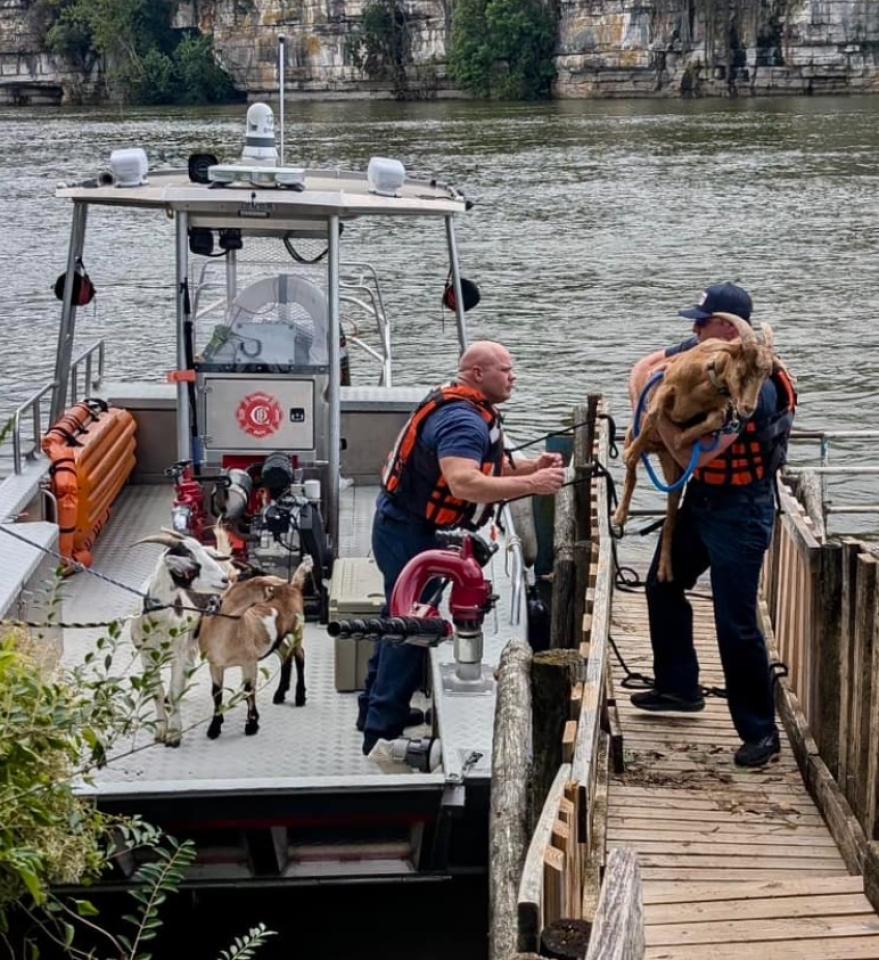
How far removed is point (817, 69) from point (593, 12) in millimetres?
15098

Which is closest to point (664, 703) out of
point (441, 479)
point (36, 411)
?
point (441, 479)

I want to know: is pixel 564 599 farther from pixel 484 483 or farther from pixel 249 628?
pixel 484 483

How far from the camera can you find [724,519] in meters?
6.40

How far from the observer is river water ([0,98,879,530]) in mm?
24250

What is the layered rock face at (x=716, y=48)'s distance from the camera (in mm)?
95625

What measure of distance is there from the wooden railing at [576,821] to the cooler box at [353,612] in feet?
5.37

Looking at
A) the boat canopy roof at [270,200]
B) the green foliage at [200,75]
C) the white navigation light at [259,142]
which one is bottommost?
the boat canopy roof at [270,200]

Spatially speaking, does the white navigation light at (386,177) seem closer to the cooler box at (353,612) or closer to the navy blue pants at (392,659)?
the cooler box at (353,612)

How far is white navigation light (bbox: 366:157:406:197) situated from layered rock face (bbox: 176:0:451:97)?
10231cm

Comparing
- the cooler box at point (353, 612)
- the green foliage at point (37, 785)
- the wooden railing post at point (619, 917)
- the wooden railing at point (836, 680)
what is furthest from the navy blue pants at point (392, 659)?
the wooden railing post at point (619, 917)

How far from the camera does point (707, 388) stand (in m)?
6.05

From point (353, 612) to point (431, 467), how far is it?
1601 millimetres

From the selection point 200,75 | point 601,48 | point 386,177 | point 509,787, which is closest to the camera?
point 509,787

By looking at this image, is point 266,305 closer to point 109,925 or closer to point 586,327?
point 109,925
